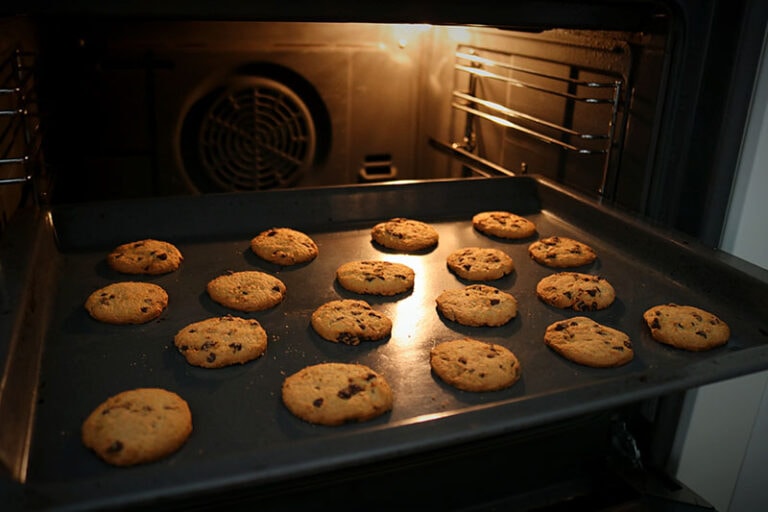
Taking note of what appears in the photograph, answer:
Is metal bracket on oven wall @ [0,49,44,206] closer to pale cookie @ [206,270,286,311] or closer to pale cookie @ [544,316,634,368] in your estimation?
pale cookie @ [206,270,286,311]

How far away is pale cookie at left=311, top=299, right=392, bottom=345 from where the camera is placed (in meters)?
1.33

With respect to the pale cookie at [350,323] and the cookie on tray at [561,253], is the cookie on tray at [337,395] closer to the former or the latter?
the pale cookie at [350,323]

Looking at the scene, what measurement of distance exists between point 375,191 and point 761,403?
3.79 feet

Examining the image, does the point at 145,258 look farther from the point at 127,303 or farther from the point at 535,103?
the point at 535,103

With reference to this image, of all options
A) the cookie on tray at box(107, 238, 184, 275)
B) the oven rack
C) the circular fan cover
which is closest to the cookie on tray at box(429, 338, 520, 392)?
the cookie on tray at box(107, 238, 184, 275)

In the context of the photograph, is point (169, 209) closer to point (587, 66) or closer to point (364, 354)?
point (364, 354)

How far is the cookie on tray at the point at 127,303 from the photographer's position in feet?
4.44

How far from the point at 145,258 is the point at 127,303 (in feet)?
0.69

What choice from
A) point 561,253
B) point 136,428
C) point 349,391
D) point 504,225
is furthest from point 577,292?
point 136,428

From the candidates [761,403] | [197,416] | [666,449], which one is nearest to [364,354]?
[197,416]

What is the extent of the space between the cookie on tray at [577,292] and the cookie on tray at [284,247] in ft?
1.88

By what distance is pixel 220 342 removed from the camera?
126cm

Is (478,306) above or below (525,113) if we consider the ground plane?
below

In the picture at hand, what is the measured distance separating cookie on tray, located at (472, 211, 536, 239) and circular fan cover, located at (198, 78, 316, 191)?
2.07 feet
